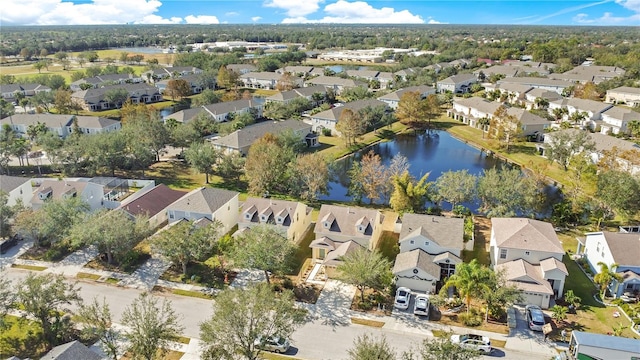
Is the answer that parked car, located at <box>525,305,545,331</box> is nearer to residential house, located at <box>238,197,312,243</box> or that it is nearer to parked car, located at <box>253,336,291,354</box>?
parked car, located at <box>253,336,291,354</box>

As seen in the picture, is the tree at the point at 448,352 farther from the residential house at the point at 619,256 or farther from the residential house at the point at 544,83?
the residential house at the point at 544,83

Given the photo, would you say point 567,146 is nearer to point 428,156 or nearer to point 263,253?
point 428,156

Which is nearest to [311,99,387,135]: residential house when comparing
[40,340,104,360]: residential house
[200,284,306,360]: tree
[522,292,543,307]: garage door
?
[522,292,543,307]: garage door

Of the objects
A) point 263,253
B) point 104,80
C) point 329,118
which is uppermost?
point 104,80

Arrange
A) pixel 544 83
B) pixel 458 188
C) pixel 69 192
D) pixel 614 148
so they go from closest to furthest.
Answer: pixel 69 192 → pixel 458 188 → pixel 614 148 → pixel 544 83

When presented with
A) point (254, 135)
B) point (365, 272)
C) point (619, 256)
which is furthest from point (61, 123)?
point (619, 256)

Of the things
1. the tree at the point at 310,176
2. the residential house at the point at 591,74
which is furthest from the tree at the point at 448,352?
the residential house at the point at 591,74

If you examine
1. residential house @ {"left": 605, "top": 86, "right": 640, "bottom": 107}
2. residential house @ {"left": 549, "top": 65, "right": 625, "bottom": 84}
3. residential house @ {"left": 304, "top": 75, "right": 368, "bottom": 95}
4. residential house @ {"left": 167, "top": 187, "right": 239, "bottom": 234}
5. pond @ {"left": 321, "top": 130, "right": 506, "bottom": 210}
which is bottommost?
pond @ {"left": 321, "top": 130, "right": 506, "bottom": 210}
